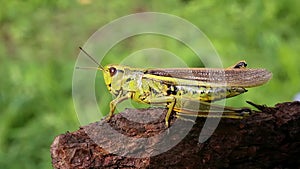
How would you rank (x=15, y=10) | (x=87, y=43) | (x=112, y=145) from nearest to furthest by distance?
1. (x=112, y=145)
2. (x=87, y=43)
3. (x=15, y=10)

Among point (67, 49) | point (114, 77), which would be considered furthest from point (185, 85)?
point (67, 49)

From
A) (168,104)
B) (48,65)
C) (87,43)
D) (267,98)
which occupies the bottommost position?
(168,104)

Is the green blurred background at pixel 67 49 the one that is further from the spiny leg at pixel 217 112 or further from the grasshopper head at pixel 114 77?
the spiny leg at pixel 217 112

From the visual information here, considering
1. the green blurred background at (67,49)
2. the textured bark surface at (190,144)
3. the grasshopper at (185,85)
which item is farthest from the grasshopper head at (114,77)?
the green blurred background at (67,49)

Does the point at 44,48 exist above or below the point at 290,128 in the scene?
above

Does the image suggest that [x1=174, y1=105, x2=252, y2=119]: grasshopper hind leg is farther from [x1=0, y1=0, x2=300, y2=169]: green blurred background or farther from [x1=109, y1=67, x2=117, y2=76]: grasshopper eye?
Result: [x1=0, y1=0, x2=300, y2=169]: green blurred background

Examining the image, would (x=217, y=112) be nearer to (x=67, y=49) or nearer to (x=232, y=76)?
(x=232, y=76)

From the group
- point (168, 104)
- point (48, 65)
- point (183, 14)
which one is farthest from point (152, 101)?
point (183, 14)

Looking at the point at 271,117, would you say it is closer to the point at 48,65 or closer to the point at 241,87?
the point at 241,87
